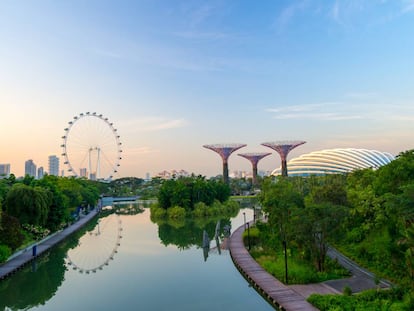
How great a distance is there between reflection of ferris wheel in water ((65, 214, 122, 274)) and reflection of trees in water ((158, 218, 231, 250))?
172 inches

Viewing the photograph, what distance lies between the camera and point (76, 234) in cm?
3766

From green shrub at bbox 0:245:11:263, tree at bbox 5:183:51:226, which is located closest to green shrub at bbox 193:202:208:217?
tree at bbox 5:183:51:226

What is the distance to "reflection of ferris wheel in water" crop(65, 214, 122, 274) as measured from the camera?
2509 cm

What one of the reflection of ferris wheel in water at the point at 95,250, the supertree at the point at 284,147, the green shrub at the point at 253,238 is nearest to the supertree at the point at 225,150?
the supertree at the point at 284,147

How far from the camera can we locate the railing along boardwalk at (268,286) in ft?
48.4

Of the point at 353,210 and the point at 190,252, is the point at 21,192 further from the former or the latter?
the point at 353,210

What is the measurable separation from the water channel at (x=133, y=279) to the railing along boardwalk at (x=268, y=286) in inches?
15.9

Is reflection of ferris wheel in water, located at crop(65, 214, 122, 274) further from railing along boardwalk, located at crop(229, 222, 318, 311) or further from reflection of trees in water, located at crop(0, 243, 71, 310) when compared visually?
railing along boardwalk, located at crop(229, 222, 318, 311)

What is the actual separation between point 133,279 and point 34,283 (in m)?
5.43

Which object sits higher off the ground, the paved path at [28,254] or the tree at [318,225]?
the tree at [318,225]

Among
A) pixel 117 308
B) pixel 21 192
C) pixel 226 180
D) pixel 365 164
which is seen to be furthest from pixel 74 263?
pixel 365 164

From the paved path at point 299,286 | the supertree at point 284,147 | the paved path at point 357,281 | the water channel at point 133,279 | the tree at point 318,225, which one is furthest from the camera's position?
the supertree at point 284,147

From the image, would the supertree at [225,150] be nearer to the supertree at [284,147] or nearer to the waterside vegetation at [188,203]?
the supertree at [284,147]

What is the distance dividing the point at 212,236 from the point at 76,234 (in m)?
13.9
